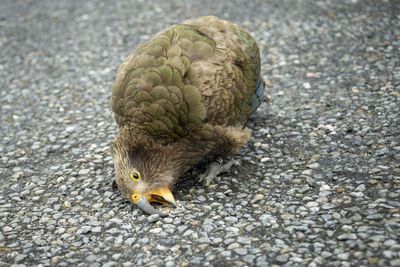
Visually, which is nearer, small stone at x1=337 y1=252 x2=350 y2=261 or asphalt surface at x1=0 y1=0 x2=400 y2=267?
small stone at x1=337 y1=252 x2=350 y2=261

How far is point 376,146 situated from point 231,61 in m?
1.97

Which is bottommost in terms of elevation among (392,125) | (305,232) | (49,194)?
(49,194)

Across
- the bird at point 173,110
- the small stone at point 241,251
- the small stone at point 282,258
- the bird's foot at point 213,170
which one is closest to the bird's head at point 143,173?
the bird at point 173,110

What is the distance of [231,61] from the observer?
198 inches

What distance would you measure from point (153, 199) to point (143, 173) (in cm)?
33

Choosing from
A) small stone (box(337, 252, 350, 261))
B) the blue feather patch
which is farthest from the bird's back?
small stone (box(337, 252, 350, 261))

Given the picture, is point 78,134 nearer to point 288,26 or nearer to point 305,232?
point 305,232

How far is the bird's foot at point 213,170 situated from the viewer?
5009 mm

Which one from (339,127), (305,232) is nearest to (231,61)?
(339,127)

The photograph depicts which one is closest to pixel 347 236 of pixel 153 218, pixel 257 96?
pixel 153 218

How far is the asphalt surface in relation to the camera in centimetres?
401

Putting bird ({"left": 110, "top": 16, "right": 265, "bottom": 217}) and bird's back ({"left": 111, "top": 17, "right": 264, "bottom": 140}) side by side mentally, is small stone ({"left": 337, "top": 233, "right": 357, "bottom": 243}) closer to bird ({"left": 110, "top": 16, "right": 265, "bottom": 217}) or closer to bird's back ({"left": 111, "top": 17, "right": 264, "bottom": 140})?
bird ({"left": 110, "top": 16, "right": 265, "bottom": 217})

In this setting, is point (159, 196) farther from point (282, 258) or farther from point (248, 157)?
point (282, 258)

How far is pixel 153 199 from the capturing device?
469 cm
